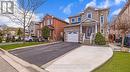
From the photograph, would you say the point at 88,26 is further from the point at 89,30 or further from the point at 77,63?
the point at 77,63

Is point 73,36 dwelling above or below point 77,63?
above

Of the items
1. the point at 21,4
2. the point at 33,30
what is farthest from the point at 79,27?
the point at 33,30

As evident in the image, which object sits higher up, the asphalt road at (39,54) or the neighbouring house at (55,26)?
the neighbouring house at (55,26)

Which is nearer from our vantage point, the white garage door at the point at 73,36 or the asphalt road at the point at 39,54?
the asphalt road at the point at 39,54

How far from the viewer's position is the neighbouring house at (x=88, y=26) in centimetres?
3588

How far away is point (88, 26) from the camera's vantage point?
128 ft

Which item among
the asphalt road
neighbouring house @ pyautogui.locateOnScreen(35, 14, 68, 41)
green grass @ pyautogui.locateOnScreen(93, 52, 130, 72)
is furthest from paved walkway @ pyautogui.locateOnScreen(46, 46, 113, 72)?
neighbouring house @ pyautogui.locateOnScreen(35, 14, 68, 41)

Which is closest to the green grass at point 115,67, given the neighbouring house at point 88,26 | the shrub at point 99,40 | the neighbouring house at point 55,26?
the shrub at point 99,40

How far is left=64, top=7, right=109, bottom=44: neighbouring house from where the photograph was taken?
118ft

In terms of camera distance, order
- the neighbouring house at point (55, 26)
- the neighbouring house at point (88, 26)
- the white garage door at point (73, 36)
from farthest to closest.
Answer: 1. the neighbouring house at point (55, 26)
2. the white garage door at point (73, 36)
3. the neighbouring house at point (88, 26)

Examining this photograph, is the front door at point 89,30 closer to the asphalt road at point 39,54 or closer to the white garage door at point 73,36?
the white garage door at point 73,36

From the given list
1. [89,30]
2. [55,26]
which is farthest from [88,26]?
[55,26]

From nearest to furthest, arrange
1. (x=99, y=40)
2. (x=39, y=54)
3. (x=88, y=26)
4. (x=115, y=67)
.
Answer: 1. (x=115, y=67)
2. (x=39, y=54)
3. (x=99, y=40)
4. (x=88, y=26)

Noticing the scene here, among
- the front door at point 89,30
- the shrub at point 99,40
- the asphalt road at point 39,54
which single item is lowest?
the asphalt road at point 39,54
